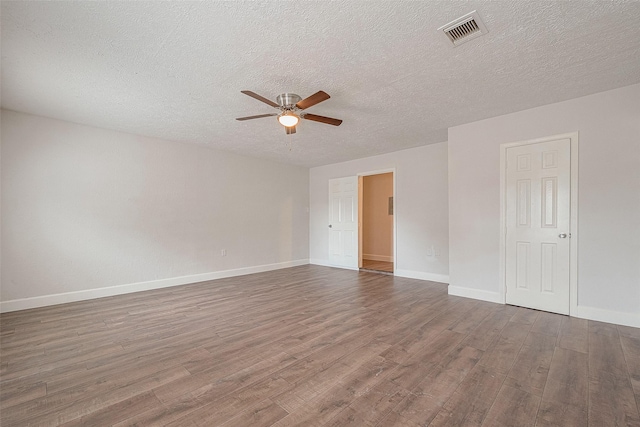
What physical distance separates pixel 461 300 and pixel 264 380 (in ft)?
10.4

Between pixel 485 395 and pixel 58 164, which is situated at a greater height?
pixel 58 164

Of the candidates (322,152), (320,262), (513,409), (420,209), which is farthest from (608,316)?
(320,262)

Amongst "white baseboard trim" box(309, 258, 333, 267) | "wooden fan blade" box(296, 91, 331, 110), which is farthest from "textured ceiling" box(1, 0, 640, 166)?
"white baseboard trim" box(309, 258, 333, 267)

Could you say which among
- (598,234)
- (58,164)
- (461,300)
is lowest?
(461,300)

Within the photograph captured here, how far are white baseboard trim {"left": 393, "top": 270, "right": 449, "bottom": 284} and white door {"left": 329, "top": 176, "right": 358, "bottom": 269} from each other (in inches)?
47.6

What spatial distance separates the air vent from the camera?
192 centimetres

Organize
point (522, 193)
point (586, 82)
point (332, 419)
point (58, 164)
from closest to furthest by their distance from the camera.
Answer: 1. point (332, 419)
2. point (586, 82)
3. point (522, 193)
4. point (58, 164)

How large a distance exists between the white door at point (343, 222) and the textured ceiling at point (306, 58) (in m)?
2.90

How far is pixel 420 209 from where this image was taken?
5.37 m

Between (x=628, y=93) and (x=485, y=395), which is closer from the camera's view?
(x=485, y=395)

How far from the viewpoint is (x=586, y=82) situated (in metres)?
2.83

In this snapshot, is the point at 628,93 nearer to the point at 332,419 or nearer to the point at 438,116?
the point at 438,116

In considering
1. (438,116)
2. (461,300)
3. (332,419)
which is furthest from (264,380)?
(438,116)

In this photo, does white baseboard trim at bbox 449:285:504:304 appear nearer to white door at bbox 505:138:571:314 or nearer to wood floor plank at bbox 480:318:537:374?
white door at bbox 505:138:571:314
